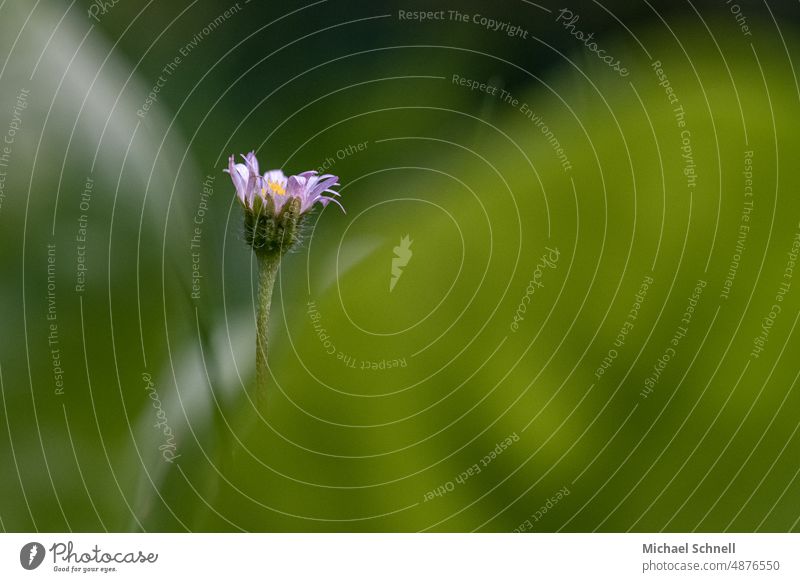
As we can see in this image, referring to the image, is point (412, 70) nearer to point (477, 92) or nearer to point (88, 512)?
point (477, 92)

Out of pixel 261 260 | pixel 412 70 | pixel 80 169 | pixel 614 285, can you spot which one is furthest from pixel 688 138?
pixel 80 169

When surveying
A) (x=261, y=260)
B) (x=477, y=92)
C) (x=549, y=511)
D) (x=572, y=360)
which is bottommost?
(x=549, y=511)
